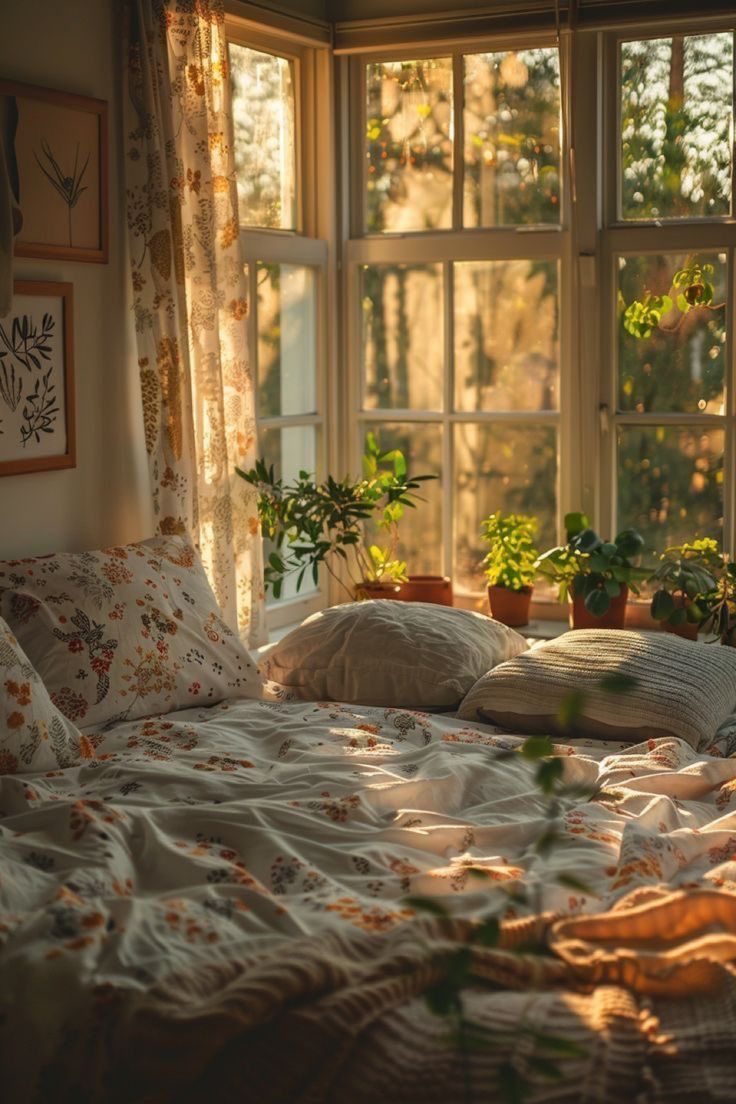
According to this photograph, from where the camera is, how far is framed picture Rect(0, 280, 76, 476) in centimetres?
304

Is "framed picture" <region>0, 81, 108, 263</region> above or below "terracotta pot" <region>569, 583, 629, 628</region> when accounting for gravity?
above

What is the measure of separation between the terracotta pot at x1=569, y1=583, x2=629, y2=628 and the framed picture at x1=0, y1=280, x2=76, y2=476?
5.06 feet

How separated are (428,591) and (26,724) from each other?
1.79 metres

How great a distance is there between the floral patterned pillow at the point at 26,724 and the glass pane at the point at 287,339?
1679 mm

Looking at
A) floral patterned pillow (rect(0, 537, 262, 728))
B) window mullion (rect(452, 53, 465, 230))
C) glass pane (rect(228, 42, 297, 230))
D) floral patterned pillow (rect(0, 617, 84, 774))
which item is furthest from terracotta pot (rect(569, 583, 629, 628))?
floral patterned pillow (rect(0, 617, 84, 774))

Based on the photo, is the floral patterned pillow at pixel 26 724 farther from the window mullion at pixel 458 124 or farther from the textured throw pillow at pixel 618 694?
the window mullion at pixel 458 124

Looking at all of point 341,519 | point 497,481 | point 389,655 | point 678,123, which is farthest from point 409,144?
point 389,655

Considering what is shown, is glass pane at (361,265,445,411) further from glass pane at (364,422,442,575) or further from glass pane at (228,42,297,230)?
glass pane at (228,42,297,230)

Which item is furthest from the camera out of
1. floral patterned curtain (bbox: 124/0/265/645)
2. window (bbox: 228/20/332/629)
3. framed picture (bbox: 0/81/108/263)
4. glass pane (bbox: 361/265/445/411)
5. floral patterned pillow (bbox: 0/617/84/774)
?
glass pane (bbox: 361/265/445/411)

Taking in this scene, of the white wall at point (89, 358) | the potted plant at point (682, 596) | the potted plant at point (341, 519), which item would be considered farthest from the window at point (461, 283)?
the white wall at point (89, 358)

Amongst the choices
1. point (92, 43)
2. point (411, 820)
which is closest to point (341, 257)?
point (92, 43)

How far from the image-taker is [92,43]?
129 inches

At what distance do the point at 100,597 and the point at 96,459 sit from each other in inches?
23.7

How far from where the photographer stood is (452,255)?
4156mm
